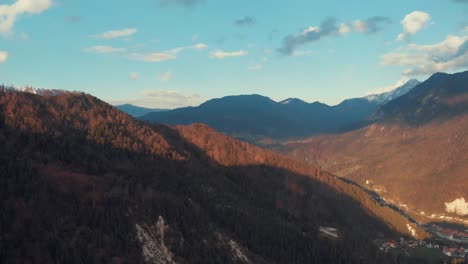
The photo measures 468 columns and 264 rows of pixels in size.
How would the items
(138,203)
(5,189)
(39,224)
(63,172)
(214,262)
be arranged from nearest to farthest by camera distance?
(39,224) → (5,189) → (214,262) → (138,203) → (63,172)

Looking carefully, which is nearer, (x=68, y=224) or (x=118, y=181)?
(x=68, y=224)

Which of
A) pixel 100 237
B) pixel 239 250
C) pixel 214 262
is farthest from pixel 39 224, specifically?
pixel 239 250

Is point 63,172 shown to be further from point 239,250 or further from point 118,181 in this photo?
point 239,250

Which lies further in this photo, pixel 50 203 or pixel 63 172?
pixel 63 172

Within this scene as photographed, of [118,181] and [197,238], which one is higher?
[118,181]

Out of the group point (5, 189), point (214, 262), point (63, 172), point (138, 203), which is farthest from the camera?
point (63, 172)

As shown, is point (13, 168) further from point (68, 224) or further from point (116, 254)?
point (116, 254)

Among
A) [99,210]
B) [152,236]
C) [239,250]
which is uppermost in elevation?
[99,210]

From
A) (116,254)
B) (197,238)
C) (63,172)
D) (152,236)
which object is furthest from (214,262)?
(63,172)

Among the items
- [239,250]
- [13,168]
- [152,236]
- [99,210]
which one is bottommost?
[239,250]
